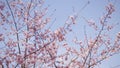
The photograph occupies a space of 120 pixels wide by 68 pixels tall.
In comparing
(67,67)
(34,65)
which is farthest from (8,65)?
(67,67)

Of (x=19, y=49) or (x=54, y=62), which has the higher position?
(x=19, y=49)

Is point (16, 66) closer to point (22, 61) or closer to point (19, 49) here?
point (22, 61)

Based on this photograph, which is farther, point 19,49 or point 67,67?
point 67,67

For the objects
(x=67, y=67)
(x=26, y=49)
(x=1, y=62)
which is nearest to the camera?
(x=1, y=62)

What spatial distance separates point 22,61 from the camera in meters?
10.9

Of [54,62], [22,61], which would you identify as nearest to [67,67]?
[54,62]

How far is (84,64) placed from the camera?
1320 cm

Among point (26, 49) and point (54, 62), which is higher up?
point (26, 49)

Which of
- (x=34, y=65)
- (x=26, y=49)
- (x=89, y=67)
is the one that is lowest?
(x=89, y=67)

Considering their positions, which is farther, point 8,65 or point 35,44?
point 35,44

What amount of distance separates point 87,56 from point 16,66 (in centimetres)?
500

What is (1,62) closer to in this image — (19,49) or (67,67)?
(19,49)

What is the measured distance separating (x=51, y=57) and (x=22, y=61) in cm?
248

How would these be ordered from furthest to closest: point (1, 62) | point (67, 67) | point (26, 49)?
point (67, 67), point (26, 49), point (1, 62)
